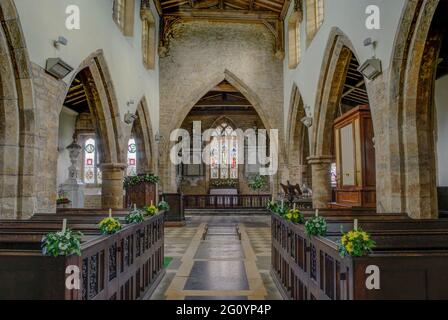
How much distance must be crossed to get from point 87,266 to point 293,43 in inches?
441

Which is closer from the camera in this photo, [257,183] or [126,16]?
[126,16]

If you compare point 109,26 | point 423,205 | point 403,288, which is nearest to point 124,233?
point 403,288

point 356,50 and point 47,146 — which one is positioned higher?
point 356,50

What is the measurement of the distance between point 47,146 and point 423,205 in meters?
5.17

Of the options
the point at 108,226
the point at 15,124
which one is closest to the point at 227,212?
the point at 15,124

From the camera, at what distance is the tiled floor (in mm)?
3941

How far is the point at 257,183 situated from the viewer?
15977 mm

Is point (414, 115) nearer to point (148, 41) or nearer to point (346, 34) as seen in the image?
point (346, 34)

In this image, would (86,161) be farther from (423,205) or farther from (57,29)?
(423,205)

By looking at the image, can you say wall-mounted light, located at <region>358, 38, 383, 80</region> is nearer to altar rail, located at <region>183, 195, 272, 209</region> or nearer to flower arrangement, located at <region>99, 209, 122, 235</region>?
flower arrangement, located at <region>99, 209, 122, 235</region>

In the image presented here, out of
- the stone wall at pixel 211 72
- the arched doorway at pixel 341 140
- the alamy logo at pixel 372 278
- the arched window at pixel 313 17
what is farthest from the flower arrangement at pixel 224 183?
the alamy logo at pixel 372 278

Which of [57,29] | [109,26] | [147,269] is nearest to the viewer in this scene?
[147,269]

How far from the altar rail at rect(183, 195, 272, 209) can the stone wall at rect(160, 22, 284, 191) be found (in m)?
2.57

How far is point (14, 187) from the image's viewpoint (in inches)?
183
